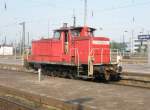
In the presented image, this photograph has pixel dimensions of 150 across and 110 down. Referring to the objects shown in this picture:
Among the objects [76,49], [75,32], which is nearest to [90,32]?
[75,32]

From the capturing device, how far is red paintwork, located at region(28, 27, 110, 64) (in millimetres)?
17750

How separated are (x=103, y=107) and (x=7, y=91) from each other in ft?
19.8

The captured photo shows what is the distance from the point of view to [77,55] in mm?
18297

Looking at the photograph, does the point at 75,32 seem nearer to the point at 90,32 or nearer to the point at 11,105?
the point at 90,32

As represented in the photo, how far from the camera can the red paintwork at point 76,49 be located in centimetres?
1775

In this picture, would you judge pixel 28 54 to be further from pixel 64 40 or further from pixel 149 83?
pixel 149 83

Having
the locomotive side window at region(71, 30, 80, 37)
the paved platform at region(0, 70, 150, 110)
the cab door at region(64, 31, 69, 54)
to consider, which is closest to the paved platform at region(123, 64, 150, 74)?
the locomotive side window at region(71, 30, 80, 37)

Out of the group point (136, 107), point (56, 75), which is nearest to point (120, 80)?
point (56, 75)

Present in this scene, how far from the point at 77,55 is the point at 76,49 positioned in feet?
1.24

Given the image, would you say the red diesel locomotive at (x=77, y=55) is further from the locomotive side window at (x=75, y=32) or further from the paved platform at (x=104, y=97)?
the paved platform at (x=104, y=97)

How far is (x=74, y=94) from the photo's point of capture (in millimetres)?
12281

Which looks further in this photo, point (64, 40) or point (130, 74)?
point (130, 74)

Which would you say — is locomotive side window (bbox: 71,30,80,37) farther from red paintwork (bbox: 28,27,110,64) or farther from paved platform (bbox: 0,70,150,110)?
paved platform (bbox: 0,70,150,110)

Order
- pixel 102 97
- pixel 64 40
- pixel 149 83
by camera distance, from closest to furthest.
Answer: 1. pixel 102 97
2. pixel 149 83
3. pixel 64 40
